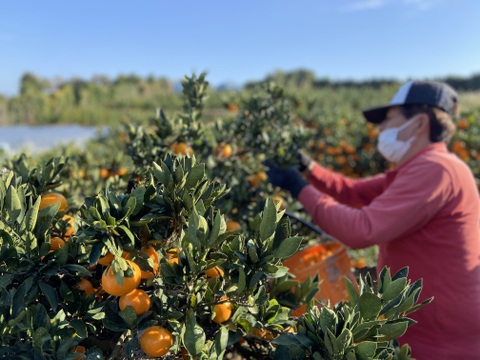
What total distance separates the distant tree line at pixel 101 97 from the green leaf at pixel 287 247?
55.2 feet

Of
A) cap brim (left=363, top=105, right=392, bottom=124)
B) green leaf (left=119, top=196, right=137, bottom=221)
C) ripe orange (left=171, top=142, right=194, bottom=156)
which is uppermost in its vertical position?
cap brim (left=363, top=105, right=392, bottom=124)

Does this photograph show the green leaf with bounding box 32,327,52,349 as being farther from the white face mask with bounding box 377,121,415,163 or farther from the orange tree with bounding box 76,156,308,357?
the white face mask with bounding box 377,121,415,163

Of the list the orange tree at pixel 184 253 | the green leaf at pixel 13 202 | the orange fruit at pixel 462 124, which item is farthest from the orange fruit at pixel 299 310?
the orange fruit at pixel 462 124

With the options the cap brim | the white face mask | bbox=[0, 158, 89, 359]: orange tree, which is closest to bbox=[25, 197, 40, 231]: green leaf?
bbox=[0, 158, 89, 359]: orange tree

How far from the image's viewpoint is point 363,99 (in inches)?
782

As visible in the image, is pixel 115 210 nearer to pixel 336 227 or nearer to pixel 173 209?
pixel 173 209

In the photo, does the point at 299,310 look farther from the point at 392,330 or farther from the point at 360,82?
the point at 360,82

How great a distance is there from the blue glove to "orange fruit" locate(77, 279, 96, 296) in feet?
3.53

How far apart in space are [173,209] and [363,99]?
20.4m

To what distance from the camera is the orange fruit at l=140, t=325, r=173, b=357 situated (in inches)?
35.2

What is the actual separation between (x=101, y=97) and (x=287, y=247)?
96.1 ft

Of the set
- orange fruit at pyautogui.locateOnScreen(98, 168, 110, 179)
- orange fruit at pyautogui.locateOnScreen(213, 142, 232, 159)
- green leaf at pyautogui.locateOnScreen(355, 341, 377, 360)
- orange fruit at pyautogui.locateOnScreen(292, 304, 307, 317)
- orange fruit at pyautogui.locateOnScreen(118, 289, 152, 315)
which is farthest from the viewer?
orange fruit at pyautogui.locateOnScreen(98, 168, 110, 179)

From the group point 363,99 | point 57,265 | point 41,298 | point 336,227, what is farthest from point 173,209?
point 363,99

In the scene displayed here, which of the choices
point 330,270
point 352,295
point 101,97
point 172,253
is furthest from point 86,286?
point 101,97
